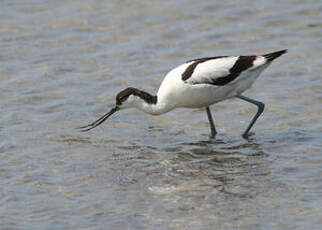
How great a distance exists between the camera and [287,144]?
8797 millimetres

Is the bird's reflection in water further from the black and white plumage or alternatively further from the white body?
the white body

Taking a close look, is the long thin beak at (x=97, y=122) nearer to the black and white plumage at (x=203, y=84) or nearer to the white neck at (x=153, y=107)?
the black and white plumage at (x=203, y=84)

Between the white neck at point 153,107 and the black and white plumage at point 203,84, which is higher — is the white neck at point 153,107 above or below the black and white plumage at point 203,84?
below

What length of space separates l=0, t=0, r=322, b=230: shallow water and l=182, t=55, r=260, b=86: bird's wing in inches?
28.0

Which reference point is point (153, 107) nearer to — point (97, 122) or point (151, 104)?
point (151, 104)

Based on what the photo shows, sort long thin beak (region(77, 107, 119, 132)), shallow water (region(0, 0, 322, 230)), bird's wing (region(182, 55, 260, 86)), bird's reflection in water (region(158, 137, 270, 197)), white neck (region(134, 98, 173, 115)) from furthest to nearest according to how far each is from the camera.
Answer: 1. long thin beak (region(77, 107, 119, 132))
2. white neck (region(134, 98, 173, 115))
3. bird's wing (region(182, 55, 260, 86))
4. bird's reflection in water (region(158, 137, 270, 197))
5. shallow water (region(0, 0, 322, 230))

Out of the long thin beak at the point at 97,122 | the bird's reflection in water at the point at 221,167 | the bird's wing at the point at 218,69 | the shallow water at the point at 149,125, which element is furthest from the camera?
the long thin beak at the point at 97,122

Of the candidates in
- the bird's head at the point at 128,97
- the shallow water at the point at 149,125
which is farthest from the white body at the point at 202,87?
the shallow water at the point at 149,125

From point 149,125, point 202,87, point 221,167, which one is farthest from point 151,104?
point 221,167

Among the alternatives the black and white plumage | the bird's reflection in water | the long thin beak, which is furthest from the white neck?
the bird's reflection in water

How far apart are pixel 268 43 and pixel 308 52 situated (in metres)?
0.72

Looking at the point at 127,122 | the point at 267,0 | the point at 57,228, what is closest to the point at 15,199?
the point at 57,228

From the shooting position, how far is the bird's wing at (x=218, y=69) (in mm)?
8953

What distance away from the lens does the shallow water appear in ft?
23.2
